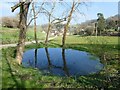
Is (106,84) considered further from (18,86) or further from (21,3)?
(21,3)

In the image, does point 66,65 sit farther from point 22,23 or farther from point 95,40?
point 95,40

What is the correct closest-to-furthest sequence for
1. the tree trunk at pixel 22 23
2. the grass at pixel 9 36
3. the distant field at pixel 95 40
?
the distant field at pixel 95 40
the tree trunk at pixel 22 23
the grass at pixel 9 36

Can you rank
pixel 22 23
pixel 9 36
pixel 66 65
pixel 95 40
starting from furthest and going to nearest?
pixel 9 36, pixel 66 65, pixel 22 23, pixel 95 40

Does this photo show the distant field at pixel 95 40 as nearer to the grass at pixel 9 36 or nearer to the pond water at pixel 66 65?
the pond water at pixel 66 65

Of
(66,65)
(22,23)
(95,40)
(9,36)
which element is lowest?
(66,65)

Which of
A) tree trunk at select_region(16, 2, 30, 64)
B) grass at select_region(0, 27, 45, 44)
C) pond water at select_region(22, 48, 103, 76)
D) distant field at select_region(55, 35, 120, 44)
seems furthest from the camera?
grass at select_region(0, 27, 45, 44)

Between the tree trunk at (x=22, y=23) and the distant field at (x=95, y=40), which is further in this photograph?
the tree trunk at (x=22, y=23)

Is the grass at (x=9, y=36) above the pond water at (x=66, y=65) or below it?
above

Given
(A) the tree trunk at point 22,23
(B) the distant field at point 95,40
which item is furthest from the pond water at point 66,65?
(B) the distant field at point 95,40

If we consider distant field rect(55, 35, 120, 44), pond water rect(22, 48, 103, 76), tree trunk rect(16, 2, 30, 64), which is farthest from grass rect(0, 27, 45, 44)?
tree trunk rect(16, 2, 30, 64)

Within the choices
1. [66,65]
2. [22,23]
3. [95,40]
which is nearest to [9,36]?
[66,65]

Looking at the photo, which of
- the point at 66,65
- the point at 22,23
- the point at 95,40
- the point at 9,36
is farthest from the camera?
the point at 9,36

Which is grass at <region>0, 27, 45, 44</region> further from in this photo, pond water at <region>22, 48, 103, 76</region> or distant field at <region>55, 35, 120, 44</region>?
pond water at <region>22, 48, 103, 76</region>

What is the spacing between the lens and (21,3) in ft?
64.0
